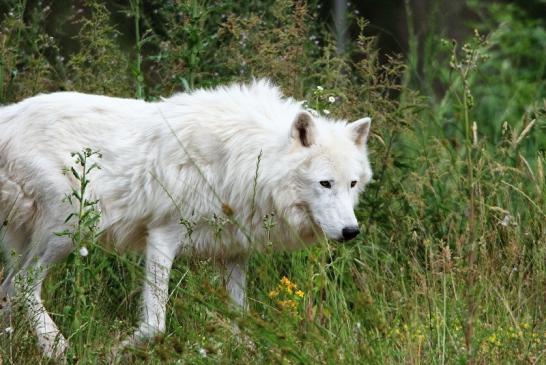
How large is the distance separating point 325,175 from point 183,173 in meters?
0.74

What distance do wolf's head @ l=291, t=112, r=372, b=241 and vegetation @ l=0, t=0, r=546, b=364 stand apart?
0.65 feet

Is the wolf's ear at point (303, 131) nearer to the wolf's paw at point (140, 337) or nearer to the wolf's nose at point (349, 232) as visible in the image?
the wolf's nose at point (349, 232)

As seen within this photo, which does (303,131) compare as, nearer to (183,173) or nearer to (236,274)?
(183,173)

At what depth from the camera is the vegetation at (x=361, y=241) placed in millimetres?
4125

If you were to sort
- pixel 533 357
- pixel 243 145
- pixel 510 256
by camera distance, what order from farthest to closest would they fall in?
pixel 243 145, pixel 510 256, pixel 533 357

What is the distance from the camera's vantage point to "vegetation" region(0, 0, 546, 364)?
162 inches

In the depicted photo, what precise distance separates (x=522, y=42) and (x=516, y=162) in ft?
12.6

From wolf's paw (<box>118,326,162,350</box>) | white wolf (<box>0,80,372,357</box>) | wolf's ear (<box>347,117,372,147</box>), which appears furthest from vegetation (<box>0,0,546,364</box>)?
wolf's ear (<box>347,117,372,147</box>)

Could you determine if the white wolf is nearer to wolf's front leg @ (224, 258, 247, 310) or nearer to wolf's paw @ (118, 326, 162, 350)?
wolf's front leg @ (224, 258, 247, 310)

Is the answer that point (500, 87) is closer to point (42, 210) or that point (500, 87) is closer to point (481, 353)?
point (42, 210)

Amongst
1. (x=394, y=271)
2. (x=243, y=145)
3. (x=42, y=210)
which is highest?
(x=243, y=145)

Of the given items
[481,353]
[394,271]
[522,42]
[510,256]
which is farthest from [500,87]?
[481,353]

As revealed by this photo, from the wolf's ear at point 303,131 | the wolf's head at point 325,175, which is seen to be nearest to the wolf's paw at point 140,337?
the wolf's head at point 325,175

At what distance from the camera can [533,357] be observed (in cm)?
384
